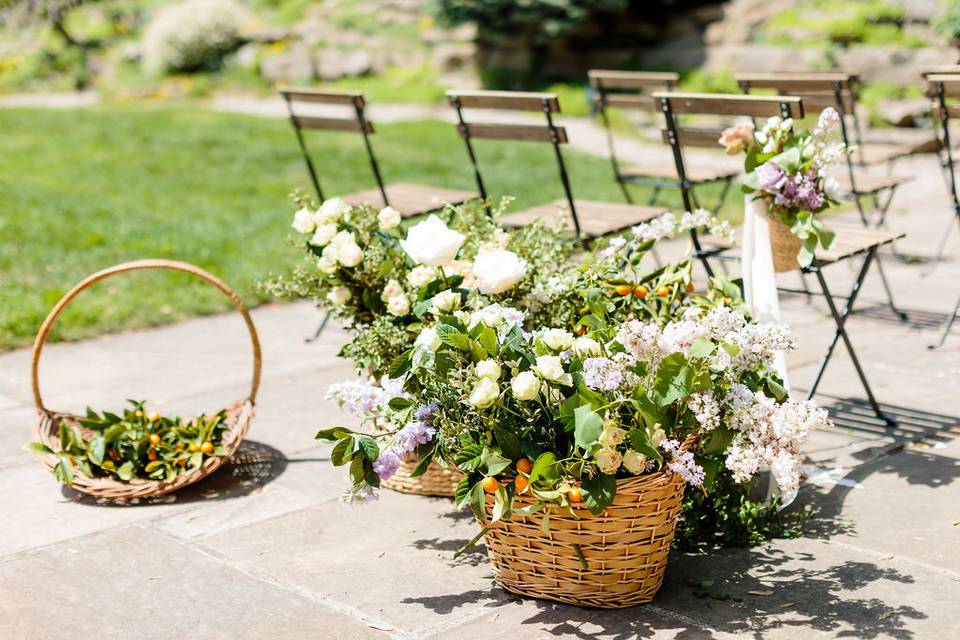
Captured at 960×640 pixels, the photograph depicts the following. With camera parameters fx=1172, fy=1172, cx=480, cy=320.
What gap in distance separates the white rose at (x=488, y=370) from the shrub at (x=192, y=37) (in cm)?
1495

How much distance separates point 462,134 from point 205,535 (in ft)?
8.36

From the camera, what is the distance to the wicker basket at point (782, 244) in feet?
12.7

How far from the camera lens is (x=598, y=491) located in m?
2.89

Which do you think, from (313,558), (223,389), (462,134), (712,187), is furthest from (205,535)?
(712,187)

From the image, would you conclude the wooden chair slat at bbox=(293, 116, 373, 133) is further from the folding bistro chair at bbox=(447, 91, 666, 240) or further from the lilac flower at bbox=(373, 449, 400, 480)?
the lilac flower at bbox=(373, 449, 400, 480)

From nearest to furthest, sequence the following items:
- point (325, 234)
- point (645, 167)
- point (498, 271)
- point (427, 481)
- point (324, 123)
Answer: point (498, 271) < point (325, 234) < point (427, 481) < point (324, 123) < point (645, 167)

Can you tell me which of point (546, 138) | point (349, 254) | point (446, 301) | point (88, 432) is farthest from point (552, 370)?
point (546, 138)

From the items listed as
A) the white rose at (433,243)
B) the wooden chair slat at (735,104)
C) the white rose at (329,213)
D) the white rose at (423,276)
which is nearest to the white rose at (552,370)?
the white rose at (433,243)

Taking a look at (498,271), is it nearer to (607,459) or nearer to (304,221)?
(607,459)

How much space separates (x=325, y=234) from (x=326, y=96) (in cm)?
219

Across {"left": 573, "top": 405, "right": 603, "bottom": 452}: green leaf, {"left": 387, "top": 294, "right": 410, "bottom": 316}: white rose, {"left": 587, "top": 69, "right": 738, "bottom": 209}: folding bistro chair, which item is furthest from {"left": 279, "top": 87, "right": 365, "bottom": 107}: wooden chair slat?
{"left": 573, "top": 405, "right": 603, "bottom": 452}: green leaf

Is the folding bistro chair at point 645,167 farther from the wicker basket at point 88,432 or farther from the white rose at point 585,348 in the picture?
the white rose at point 585,348

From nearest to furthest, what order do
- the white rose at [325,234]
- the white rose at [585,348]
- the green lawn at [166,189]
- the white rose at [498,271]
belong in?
the white rose at [585,348] → the white rose at [498,271] → the white rose at [325,234] → the green lawn at [166,189]

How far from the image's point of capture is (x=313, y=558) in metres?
3.52
